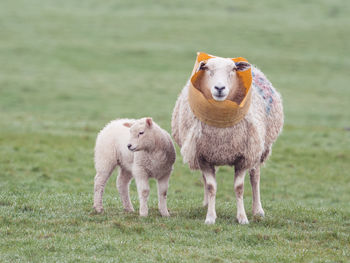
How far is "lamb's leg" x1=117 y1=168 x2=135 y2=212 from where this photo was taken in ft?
30.6

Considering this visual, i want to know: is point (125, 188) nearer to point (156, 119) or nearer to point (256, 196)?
point (256, 196)

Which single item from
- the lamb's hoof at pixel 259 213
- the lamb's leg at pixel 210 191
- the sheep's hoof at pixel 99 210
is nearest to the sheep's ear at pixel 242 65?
the lamb's leg at pixel 210 191

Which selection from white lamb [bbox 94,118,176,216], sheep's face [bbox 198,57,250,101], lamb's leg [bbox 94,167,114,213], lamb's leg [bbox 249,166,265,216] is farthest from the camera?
lamb's leg [bbox 249,166,265,216]

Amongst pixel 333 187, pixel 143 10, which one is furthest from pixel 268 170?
pixel 143 10

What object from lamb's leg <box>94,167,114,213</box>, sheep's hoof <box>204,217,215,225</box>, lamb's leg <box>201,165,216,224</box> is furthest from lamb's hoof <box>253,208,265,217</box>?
lamb's leg <box>94,167,114,213</box>

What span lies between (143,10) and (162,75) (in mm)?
17926

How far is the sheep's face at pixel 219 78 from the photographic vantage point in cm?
778

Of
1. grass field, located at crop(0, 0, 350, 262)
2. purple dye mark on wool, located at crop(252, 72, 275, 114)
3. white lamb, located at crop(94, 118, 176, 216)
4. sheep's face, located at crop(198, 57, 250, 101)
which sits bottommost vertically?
grass field, located at crop(0, 0, 350, 262)

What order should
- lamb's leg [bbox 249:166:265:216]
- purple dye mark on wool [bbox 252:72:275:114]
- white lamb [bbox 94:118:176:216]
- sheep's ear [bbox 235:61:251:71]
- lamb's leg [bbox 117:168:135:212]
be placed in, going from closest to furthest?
sheep's ear [bbox 235:61:251:71] → white lamb [bbox 94:118:176:216] → purple dye mark on wool [bbox 252:72:275:114] → lamb's leg [bbox 117:168:135:212] → lamb's leg [bbox 249:166:265:216]

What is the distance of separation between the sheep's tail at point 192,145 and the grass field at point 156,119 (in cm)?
91

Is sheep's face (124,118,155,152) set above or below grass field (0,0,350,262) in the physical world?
above

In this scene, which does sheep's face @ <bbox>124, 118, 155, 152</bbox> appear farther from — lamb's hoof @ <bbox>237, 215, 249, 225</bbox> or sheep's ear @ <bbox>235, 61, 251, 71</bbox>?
lamb's hoof @ <bbox>237, 215, 249, 225</bbox>

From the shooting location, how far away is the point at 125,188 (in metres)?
9.40

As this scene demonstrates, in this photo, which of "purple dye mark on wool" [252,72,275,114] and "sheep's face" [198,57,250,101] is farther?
"purple dye mark on wool" [252,72,275,114]
